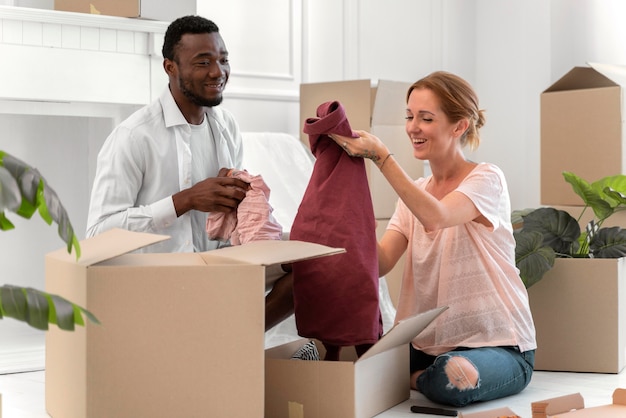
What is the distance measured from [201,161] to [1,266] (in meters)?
0.92

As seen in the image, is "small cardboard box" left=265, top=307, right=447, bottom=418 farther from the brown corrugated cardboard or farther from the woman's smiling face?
the woman's smiling face

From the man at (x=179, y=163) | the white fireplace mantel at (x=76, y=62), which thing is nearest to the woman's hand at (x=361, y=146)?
the man at (x=179, y=163)

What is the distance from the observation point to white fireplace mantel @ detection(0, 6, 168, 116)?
8.24 ft

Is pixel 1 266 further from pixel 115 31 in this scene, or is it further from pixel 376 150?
pixel 376 150

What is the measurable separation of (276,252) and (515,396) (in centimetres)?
82

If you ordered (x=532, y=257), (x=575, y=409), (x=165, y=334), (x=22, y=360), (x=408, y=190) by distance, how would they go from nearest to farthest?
(x=165, y=334), (x=575, y=409), (x=408, y=190), (x=532, y=257), (x=22, y=360)

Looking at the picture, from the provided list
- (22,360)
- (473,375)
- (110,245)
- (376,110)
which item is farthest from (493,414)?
(376,110)

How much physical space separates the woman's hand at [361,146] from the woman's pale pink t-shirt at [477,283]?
271mm

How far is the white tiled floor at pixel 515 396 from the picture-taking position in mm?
2078

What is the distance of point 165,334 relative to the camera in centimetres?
169

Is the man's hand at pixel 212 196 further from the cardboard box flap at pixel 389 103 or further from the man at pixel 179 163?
the cardboard box flap at pixel 389 103

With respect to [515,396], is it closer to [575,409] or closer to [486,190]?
[575,409]

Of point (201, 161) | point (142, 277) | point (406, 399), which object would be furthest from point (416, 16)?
point (142, 277)

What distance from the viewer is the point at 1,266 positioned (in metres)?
2.86
